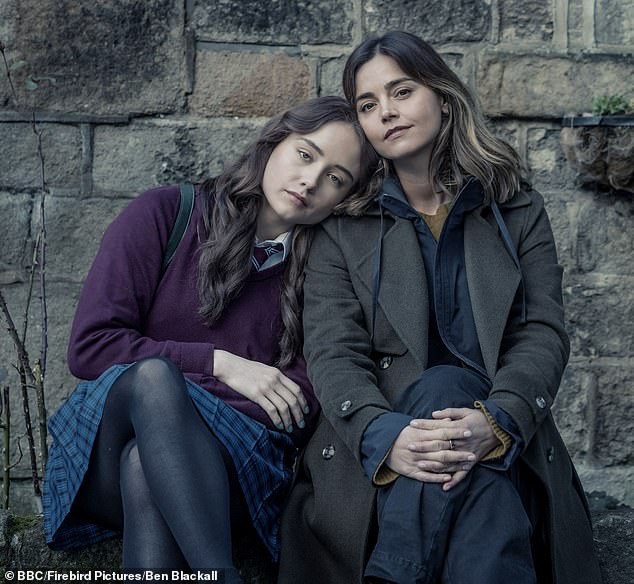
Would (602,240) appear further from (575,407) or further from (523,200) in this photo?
(523,200)

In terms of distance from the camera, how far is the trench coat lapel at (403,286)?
2553 mm

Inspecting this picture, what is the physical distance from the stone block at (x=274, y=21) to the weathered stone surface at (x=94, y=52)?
0.33 feet

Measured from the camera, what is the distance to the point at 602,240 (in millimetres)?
3420

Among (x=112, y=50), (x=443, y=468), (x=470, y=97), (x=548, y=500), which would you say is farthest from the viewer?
(x=112, y=50)

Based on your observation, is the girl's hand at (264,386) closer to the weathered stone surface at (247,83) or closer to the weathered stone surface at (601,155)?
the weathered stone surface at (247,83)

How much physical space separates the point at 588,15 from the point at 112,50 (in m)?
1.64

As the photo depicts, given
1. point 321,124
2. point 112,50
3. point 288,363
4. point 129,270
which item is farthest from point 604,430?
point 112,50

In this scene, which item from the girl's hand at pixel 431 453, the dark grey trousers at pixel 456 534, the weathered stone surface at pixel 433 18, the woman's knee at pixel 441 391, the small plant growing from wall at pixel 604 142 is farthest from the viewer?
the weathered stone surface at pixel 433 18

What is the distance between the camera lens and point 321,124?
2738 millimetres

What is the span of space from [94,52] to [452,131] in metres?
1.27

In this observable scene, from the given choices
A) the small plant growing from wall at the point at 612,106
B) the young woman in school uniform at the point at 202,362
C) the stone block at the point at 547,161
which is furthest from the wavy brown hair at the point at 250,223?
the small plant growing from wall at the point at 612,106

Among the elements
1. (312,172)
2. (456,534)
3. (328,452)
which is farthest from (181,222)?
(456,534)

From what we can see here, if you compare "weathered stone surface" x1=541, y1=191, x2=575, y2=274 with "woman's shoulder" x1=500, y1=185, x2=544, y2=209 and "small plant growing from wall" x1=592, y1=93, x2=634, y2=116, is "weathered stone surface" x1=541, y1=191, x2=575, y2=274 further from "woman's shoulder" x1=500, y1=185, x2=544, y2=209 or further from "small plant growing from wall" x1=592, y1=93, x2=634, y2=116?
"woman's shoulder" x1=500, y1=185, x2=544, y2=209

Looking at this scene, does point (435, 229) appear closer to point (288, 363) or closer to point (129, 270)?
point (288, 363)
